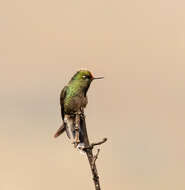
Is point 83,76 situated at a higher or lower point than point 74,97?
higher

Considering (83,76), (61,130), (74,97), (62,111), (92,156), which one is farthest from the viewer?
(62,111)

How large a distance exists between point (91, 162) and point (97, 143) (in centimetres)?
43

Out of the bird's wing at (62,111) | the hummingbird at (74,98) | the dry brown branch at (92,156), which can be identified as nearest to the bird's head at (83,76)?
the hummingbird at (74,98)

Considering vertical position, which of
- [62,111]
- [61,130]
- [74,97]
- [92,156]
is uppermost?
[74,97]

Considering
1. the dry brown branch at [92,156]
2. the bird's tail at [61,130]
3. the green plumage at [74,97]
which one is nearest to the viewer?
the dry brown branch at [92,156]

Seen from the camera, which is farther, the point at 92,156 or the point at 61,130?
the point at 61,130

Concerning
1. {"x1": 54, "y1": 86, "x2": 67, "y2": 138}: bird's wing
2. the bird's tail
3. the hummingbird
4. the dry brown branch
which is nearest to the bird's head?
the hummingbird

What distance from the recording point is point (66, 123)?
25.2ft

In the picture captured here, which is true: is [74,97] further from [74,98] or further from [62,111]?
[62,111]

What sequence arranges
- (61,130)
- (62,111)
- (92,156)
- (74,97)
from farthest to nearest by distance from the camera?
(62,111) < (74,97) < (61,130) < (92,156)

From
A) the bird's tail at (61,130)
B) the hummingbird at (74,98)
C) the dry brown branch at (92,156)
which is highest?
the hummingbird at (74,98)

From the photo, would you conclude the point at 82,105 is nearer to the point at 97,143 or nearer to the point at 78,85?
the point at 78,85

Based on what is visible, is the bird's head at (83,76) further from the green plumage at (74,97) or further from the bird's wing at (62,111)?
the bird's wing at (62,111)

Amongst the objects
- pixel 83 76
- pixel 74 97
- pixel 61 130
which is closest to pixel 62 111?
pixel 74 97
